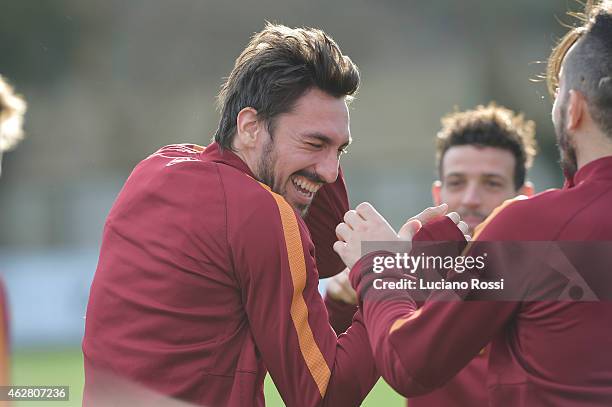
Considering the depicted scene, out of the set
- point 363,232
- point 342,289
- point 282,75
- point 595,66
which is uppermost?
point 282,75

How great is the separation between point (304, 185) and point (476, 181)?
189 cm

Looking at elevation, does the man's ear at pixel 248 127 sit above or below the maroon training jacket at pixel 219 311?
above

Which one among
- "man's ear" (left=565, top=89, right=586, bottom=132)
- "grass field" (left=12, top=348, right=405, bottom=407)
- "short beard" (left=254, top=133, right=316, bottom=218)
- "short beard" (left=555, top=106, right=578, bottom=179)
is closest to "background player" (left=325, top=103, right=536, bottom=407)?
"short beard" (left=254, top=133, right=316, bottom=218)

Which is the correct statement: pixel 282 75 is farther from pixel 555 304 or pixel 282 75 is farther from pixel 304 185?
pixel 555 304

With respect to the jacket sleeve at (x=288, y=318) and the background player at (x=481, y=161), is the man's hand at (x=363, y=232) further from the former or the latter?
the background player at (x=481, y=161)

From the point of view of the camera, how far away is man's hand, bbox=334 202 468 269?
292 cm

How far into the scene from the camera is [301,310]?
2.99 metres

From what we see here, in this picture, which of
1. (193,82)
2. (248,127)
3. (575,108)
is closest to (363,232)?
(248,127)

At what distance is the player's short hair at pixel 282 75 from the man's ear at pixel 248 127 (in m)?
0.03

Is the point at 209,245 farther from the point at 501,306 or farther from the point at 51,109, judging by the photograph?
the point at 51,109

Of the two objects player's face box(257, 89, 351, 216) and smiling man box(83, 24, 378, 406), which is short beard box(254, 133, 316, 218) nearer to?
player's face box(257, 89, 351, 216)

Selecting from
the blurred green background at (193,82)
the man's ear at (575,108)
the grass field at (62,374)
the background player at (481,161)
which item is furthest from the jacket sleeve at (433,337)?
the blurred green background at (193,82)

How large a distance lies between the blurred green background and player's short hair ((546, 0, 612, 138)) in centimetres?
1800

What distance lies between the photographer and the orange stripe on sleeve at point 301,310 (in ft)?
9.73
